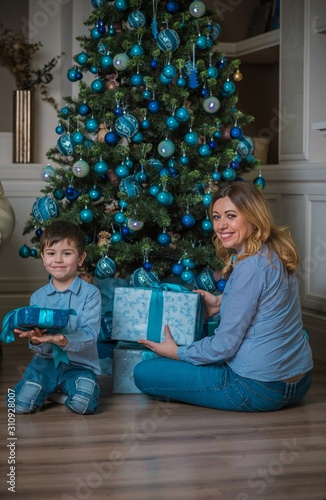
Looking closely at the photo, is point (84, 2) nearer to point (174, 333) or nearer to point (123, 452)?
point (174, 333)

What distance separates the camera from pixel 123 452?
8.23 feet

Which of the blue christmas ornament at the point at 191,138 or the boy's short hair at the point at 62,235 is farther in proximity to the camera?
the blue christmas ornament at the point at 191,138

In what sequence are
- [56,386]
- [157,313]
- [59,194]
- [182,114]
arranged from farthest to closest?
[59,194], [182,114], [157,313], [56,386]

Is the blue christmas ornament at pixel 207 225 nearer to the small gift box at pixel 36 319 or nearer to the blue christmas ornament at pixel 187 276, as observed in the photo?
the blue christmas ornament at pixel 187 276

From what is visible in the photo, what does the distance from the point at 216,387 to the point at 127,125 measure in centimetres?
117

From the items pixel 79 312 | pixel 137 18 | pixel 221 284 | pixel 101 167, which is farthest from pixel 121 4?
pixel 79 312

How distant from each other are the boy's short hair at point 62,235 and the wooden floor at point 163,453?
595mm

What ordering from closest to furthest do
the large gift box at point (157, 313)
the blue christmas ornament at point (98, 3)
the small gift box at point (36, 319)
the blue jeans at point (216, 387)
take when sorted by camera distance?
1. the small gift box at point (36, 319)
2. the blue jeans at point (216, 387)
3. the large gift box at point (157, 313)
4. the blue christmas ornament at point (98, 3)

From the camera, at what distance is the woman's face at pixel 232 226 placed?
3.02m

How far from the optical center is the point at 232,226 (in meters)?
3.02

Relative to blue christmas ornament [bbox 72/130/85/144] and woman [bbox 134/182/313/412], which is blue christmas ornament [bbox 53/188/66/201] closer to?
blue christmas ornament [bbox 72/130/85/144]

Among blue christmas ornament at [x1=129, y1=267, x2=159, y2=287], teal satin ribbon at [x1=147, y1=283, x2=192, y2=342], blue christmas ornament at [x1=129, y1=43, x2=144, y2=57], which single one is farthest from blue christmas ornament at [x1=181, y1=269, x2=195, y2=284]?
blue christmas ornament at [x1=129, y1=43, x2=144, y2=57]

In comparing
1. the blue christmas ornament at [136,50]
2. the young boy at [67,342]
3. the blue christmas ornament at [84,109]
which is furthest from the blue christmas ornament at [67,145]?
the young boy at [67,342]

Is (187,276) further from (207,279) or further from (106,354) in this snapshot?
(106,354)
